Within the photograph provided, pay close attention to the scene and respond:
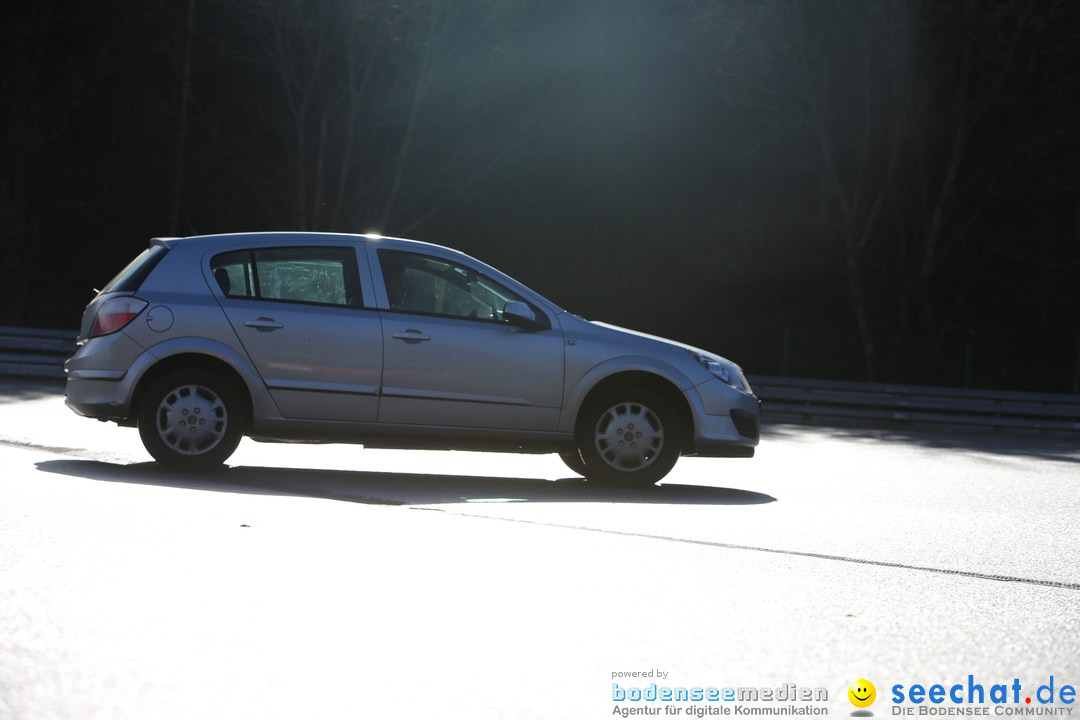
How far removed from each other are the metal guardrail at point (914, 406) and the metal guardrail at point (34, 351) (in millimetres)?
10792

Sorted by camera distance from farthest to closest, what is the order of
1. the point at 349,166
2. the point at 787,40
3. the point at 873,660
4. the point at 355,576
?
the point at 349,166 → the point at 787,40 → the point at 355,576 → the point at 873,660

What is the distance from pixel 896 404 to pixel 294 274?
45.9 feet

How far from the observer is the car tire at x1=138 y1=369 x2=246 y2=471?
1109 centimetres

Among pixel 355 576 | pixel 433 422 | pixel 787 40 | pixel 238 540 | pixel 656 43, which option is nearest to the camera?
pixel 355 576

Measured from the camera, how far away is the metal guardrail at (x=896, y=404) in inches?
907

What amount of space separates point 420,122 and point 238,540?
2244cm

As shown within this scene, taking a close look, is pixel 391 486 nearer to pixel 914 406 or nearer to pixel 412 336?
pixel 412 336

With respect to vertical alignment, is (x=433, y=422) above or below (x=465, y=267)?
below

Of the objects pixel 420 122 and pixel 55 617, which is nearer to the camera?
pixel 55 617

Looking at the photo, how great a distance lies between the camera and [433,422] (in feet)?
37.3

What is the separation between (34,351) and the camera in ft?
84.2

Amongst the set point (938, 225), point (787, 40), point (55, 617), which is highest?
point (787, 40)

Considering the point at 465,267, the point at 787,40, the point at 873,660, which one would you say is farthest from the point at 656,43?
the point at 873,660

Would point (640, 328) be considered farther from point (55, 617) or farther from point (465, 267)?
point (55, 617)
